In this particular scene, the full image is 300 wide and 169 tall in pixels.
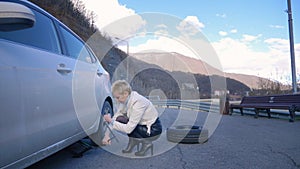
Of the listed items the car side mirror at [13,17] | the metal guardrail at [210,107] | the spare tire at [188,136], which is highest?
the car side mirror at [13,17]

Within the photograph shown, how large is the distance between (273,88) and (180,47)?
11.9 meters

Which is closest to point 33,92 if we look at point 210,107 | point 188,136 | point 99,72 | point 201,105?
point 99,72

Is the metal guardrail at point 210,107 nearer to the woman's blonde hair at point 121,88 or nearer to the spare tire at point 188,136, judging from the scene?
the spare tire at point 188,136

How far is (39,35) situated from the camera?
107 inches

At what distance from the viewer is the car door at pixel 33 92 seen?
195cm

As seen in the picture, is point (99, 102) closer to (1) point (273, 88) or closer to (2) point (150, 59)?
(2) point (150, 59)

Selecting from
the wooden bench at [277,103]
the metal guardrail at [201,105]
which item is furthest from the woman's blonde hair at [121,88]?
the metal guardrail at [201,105]

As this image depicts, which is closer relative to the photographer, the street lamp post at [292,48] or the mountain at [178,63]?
the mountain at [178,63]

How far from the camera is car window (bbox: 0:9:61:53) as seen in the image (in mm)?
2284

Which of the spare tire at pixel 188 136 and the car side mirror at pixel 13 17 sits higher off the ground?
the car side mirror at pixel 13 17

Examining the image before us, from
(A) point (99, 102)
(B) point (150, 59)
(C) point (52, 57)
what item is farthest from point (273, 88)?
(C) point (52, 57)

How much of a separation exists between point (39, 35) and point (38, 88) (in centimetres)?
67

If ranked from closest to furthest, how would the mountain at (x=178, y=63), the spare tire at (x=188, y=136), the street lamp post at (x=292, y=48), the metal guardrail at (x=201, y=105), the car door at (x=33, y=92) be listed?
the car door at (x=33, y=92), the spare tire at (x=188, y=136), the mountain at (x=178, y=63), the street lamp post at (x=292, y=48), the metal guardrail at (x=201, y=105)

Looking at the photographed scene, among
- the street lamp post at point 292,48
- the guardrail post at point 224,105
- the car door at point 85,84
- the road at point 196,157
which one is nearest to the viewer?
the car door at point 85,84
